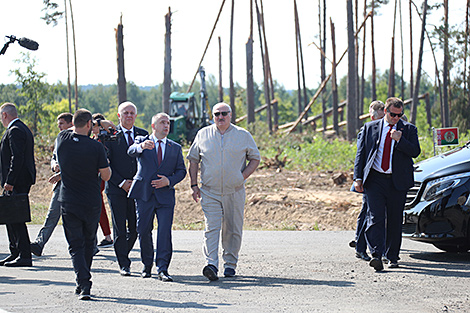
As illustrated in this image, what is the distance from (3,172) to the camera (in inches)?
359

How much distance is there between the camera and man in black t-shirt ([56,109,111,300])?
7055 millimetres

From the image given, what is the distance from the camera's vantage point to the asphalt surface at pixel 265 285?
6453mm

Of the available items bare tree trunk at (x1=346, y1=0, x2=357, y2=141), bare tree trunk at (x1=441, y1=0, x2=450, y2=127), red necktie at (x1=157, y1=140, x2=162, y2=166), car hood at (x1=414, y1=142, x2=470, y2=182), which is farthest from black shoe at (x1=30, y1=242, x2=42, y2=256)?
bare tree trunk at (x1=441, y1=0, x2=450, y2=127)

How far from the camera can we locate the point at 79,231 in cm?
713

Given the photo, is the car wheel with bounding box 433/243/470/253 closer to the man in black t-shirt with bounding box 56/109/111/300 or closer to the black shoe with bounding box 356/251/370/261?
the black shoe with bounding box 356/251/370/261

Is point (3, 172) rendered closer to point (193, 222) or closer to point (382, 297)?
point (382, 297)

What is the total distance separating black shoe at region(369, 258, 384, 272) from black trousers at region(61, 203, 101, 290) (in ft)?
11.1

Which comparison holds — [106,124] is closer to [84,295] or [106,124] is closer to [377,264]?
[84,295]

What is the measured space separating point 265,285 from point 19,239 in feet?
11.4

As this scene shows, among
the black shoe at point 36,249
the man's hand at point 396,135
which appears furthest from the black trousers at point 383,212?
the black shoe at point 36,249

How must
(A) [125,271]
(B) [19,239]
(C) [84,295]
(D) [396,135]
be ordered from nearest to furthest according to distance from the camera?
(C) [84,295]
(A) [125,271]
(D) [396,135]
(B) [19,239]

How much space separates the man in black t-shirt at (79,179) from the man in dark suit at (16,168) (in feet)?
6.86

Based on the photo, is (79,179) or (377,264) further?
(377,264)

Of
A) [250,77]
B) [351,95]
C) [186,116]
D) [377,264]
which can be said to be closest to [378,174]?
[377,264]
